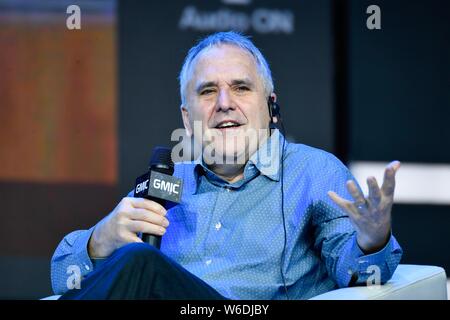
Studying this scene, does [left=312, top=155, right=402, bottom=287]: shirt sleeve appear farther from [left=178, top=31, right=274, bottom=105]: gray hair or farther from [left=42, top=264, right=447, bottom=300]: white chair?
[left=178, top=31, right=274, bottom=105]: gray hair

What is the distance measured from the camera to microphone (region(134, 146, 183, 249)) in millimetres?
2076

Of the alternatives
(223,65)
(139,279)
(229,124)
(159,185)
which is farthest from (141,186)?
(223,65)

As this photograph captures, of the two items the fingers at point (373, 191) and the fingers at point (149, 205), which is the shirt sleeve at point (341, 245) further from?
the fingers at point (149, 205)

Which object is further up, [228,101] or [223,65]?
[223,65]

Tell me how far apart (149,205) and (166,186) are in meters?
0.08

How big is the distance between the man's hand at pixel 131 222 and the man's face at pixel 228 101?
48 centimetres

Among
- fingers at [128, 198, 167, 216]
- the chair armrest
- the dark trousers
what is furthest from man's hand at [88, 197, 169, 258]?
the chair armrest

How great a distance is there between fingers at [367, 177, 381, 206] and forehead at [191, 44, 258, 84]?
2.61ft

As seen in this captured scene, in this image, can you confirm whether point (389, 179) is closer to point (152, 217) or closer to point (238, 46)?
point (152, 217)

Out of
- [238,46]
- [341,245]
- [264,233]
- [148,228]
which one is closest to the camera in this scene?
[148,228]

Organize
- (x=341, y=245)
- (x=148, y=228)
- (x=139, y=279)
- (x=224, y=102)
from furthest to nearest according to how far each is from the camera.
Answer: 1. (x=224, y=102)
2. (x=341, y=245)
3. (x=148, y=228)
4. (x=139, y=279)

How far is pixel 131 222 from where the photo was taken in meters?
2.08

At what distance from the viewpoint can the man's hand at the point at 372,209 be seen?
1.87 metres

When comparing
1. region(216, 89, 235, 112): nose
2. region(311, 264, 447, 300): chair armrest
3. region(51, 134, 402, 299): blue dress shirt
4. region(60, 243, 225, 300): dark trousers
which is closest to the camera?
region(60, 243, 225, 300): dark trousers
